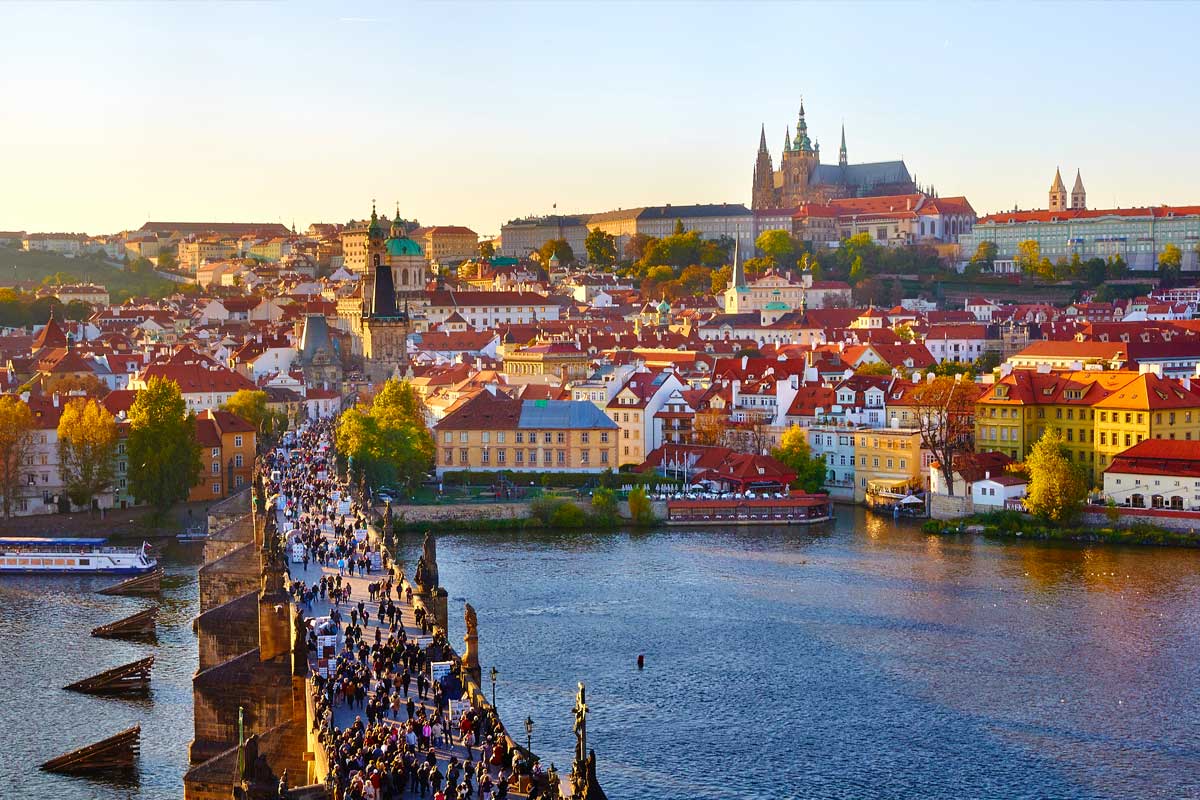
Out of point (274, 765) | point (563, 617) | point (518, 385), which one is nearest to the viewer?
point (274, 765)

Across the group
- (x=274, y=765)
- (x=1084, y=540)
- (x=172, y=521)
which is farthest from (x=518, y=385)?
(x=274, y=765)

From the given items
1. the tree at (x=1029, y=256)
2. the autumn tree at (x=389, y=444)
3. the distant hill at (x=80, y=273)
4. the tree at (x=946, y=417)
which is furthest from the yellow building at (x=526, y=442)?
the distant hill at (x=80, y=273)

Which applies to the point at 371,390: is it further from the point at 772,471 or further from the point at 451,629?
the point at 451,629

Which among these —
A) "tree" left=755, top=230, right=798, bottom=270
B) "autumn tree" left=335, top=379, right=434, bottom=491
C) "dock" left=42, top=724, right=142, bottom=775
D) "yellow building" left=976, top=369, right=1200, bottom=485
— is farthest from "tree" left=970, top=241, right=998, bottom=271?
"dock" left=42, top=724, right=142, bottom=775

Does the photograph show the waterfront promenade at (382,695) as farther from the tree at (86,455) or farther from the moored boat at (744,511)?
the tree at (86,455)

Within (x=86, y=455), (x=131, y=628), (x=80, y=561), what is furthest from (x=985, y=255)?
(x=131, y=628)

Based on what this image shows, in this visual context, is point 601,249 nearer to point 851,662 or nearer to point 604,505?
point 604,505

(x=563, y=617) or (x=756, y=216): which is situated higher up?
(x=756, y=216)
